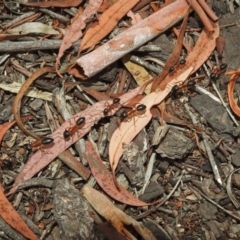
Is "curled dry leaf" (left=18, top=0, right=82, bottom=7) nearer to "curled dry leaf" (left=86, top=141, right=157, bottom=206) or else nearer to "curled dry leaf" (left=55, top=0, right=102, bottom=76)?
"curled dry leaf" (left=55, top=0, right=102, bottom=76)

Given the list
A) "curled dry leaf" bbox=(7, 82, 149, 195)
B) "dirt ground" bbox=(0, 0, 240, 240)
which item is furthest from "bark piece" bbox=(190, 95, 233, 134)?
"curled dry leaf" bbox=(7, 82, 149, 195)

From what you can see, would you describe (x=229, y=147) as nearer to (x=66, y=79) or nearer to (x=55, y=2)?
(x=66, y=79)

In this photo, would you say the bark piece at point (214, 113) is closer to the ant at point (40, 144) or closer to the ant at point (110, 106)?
the ant at point (110, 106)

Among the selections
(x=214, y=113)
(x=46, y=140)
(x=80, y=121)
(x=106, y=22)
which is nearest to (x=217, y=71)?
(x=214, y=113)

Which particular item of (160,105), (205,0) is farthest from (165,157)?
(205,0)

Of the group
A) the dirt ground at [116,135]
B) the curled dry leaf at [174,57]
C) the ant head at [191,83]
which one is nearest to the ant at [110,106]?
the dirt ground at [116,135]

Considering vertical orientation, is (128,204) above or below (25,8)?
below
